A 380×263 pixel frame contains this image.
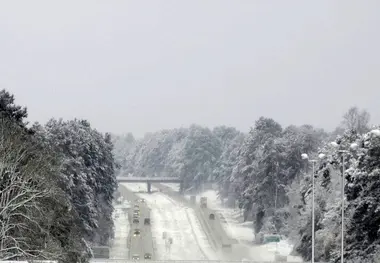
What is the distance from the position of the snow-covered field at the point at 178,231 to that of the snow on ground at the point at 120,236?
4348mm

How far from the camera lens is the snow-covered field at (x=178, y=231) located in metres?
94.2

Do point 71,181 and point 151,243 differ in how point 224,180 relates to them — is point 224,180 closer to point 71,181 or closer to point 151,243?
point 151,243

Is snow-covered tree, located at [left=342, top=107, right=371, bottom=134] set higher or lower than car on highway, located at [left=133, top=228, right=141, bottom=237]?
higher

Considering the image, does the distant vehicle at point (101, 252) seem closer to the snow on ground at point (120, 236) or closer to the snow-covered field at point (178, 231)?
the snow on ground at point (120, 236)

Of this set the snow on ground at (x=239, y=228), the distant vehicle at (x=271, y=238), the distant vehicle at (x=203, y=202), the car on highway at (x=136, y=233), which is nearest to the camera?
the snow on ground at (x=239, y=228)

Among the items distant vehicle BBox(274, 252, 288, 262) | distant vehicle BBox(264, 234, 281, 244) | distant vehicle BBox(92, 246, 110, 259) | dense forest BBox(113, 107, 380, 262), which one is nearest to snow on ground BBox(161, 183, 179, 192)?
dense forest BBox(113, 107, 380, 262)

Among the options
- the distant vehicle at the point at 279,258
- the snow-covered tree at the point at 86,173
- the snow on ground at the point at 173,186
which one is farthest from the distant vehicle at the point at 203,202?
the distant vehicle at the point at 279,258

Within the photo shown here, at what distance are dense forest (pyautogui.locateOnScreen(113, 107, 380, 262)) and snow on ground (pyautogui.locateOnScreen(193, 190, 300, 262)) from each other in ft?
5.15

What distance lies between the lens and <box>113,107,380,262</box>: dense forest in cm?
5284

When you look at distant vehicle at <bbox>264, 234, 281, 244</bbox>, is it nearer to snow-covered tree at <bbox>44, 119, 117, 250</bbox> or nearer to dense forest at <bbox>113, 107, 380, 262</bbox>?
dense forest at <bbox>113, 107, 380, 262</bbox>

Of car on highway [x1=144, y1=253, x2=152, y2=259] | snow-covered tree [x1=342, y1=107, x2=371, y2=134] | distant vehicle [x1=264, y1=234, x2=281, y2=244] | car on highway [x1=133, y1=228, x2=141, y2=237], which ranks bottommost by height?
car on highway [x1=144, y1=253, x2=152, y2=259]

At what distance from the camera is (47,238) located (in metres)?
42.5

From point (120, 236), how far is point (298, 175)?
26.4 metres

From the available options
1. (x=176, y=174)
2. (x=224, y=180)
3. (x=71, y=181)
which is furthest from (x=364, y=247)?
(x=176, y=174)
